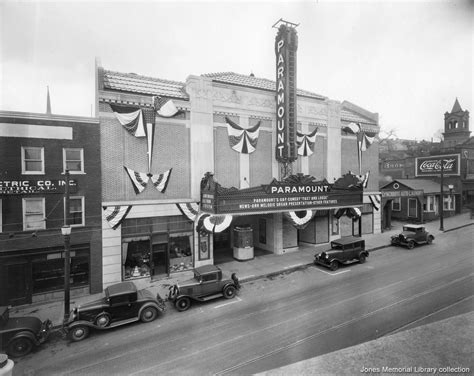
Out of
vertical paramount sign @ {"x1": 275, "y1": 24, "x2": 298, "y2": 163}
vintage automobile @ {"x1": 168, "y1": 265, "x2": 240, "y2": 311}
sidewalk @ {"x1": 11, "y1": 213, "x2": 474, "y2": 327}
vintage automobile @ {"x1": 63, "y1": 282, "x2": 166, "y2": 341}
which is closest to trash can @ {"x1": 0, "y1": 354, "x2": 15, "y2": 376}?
vintage automobile @ {"x1": 63, "y1": 282, "x2": 166, "y2": 341}

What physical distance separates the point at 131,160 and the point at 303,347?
1341 cm

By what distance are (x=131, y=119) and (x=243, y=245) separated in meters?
11.6

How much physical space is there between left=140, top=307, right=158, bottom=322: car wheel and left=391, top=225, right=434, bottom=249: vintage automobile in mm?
19650

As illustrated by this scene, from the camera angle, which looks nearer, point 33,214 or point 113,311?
point 113,311

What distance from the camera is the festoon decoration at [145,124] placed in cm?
1633

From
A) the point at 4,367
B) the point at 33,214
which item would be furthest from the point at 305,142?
the point at 4,367

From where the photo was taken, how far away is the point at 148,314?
39.7ft

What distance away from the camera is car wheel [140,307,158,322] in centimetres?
1202

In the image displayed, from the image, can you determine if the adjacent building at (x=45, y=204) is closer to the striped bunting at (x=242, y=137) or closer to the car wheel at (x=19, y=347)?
the car wheel at (x=19, y=347)

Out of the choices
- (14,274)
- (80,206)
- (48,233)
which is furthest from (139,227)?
(14,274)

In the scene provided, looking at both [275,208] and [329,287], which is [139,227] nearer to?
[275,208]

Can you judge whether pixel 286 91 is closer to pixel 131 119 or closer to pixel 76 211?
pixel 131 119

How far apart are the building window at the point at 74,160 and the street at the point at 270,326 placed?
334 inches

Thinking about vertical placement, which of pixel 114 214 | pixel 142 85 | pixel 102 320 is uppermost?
pixel 142 85
